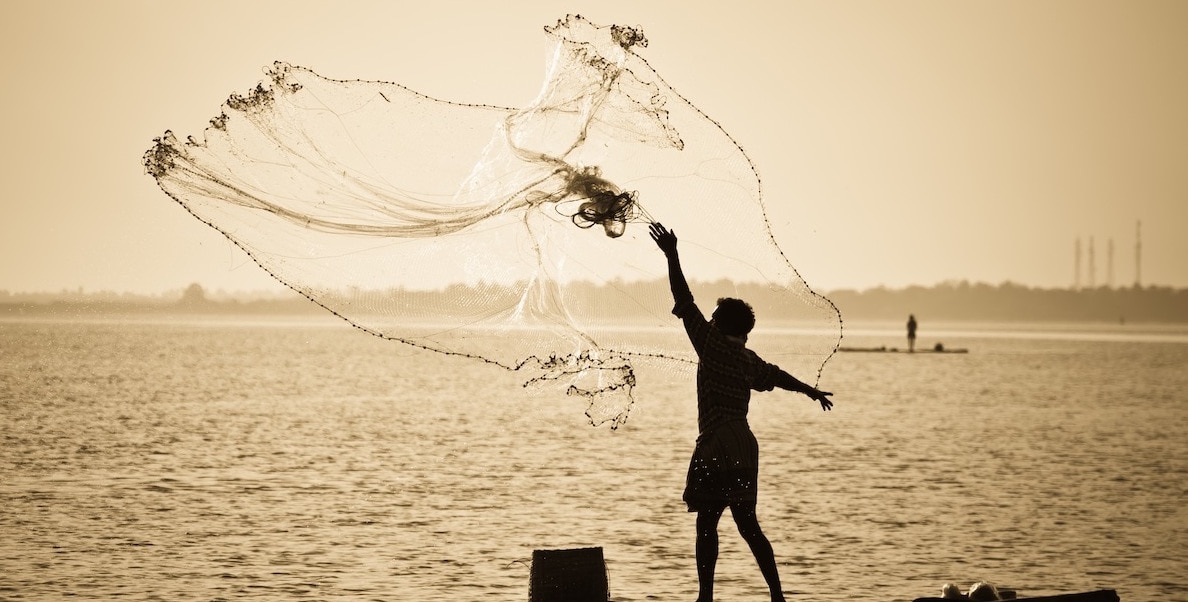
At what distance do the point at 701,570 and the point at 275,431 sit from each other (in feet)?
76.6

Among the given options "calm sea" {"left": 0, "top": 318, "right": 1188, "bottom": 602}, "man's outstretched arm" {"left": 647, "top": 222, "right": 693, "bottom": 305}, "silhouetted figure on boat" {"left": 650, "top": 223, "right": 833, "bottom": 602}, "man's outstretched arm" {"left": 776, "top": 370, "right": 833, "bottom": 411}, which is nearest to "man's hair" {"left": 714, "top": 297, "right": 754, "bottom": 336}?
"silhouetted figure on boat" {"left": 650, "top": 223, "right": 833, "bottom": 602}

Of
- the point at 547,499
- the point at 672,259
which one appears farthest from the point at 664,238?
the point at 547,499

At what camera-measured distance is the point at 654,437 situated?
2891cm

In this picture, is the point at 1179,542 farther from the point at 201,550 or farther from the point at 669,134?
the point at 201,550

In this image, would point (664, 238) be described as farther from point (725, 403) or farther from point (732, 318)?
point (725, 403)

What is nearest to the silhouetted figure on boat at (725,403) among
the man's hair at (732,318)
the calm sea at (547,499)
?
the man's hair at (732,318)

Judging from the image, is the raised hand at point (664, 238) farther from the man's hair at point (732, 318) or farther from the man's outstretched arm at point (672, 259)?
the man's hair at point (732, 318)

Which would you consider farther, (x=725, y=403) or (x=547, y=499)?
(x=547, y=499)

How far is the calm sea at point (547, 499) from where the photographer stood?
12.5 metres

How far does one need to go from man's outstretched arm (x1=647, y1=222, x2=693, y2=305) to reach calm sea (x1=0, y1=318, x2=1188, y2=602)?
4270 millimetres

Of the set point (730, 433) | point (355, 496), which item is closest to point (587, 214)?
point (730, 433)

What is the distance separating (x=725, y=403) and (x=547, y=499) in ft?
33.5

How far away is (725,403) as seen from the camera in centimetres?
793

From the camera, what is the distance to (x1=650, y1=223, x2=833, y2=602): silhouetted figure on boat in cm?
789
